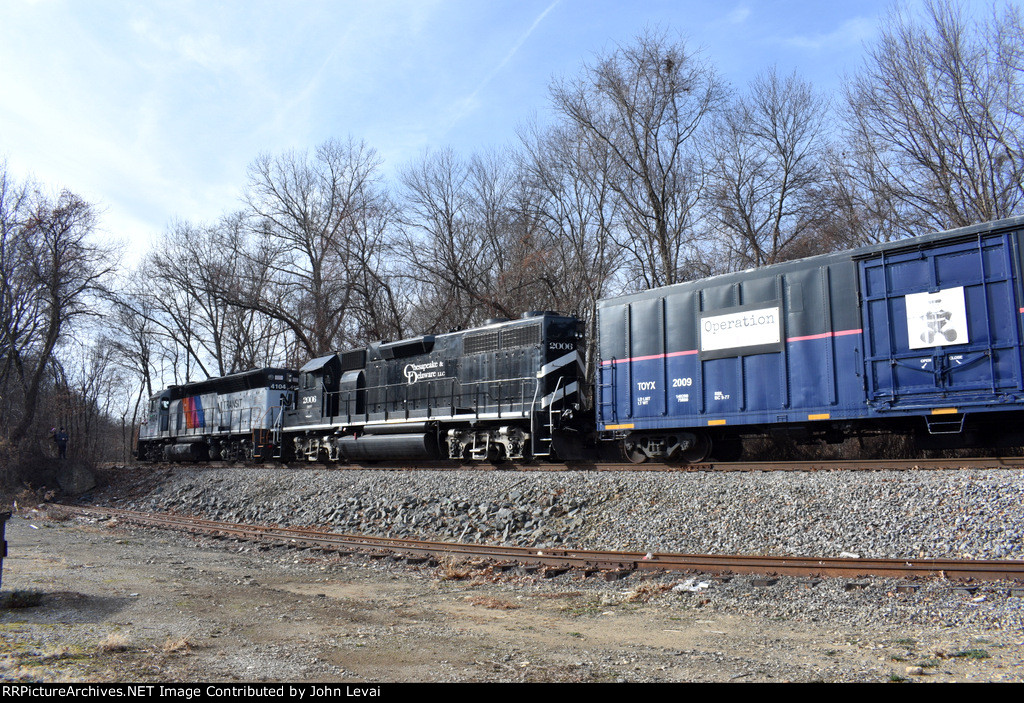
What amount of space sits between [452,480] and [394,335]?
74.3 feet

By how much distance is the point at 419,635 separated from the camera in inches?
245

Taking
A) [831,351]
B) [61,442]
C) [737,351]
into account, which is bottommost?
[61,442]

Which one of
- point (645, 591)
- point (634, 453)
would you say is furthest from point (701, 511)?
point (634, 453)

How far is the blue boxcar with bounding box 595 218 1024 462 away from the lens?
383 inches

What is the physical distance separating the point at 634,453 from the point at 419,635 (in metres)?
8.44

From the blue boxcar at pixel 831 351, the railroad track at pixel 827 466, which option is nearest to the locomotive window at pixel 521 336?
the blue boxcar at pixel 831 351

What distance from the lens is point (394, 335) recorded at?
116ft

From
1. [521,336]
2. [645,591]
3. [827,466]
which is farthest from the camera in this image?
[521,336]

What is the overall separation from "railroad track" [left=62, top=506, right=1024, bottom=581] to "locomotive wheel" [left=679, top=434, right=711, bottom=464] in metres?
4.54

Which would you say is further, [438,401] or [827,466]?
[438,401]

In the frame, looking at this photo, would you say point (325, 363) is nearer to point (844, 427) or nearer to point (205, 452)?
point (205, 452)

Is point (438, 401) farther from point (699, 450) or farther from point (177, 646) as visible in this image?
point (177, 646)
